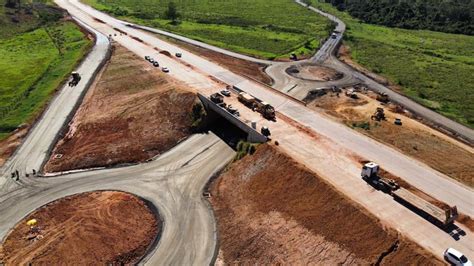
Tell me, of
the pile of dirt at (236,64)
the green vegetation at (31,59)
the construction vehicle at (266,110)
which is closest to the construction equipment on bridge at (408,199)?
the construction vehicle at (266,110)

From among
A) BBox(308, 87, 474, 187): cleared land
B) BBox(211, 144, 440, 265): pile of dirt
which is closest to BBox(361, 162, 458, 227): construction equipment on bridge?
BBox(211, 144, 440, 265): pile of dirt

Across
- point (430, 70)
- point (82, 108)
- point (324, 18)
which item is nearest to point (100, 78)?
point (82, 108)

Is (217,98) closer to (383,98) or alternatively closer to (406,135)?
(406,135)

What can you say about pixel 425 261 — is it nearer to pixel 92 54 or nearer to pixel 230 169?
pixel 230 169

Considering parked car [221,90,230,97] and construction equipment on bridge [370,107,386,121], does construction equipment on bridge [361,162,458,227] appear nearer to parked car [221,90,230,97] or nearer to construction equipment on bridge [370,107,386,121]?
construction equipment on bridge [370,107,386,121]

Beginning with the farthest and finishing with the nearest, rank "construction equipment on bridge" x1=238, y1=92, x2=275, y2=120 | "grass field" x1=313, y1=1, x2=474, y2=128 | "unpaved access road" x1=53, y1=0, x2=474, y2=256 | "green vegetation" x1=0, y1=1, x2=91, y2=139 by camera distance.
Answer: "grass field" x1=313, y1=1, x2=474, y2=128 < "green vegetation" x1=0, y1=1, x2=91, y2=139 < "construction equipment on bridge" x1=238, y1=92, x2=275, y2=120 < "unpaved access road" x1=53, y1=0, x2=474, y2=256

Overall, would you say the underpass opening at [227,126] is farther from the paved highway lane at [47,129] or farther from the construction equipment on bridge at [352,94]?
the construction equipment on bridge at [352,94]
